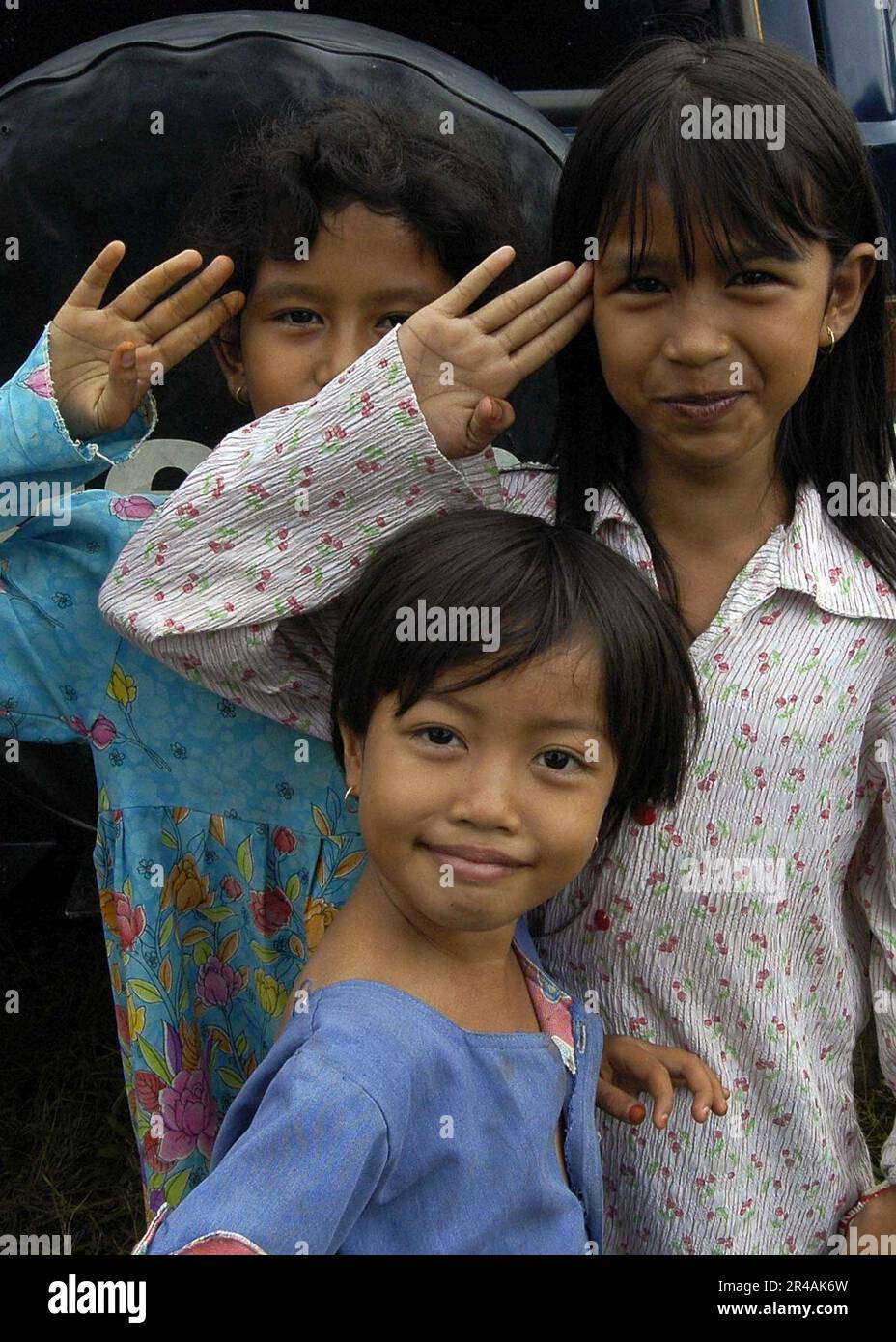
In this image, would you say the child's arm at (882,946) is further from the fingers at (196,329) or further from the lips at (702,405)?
the fingers at (196,329)

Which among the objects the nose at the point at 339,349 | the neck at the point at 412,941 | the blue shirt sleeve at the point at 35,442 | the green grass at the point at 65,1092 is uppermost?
the nose at the point at 339,349

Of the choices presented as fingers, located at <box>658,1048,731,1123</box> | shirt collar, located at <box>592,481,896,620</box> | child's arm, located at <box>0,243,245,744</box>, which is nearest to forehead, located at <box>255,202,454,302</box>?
child's arm, located at <box>0,243,245,744</box>

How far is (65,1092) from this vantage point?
2.88 m

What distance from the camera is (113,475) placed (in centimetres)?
243

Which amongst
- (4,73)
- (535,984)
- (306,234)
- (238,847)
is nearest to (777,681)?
(535,984)

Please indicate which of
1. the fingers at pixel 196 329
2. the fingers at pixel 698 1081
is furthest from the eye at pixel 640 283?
the fingers at pixel 698 1081

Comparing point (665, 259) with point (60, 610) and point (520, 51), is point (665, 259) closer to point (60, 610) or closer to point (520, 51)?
point (60, 610)

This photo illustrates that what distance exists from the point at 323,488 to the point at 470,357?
7.9 inches

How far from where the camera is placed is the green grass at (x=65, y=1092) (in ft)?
8.50

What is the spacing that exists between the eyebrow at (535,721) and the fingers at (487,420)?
0.94 feet

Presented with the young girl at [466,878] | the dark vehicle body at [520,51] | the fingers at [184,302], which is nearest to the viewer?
the young girl at [466,878]

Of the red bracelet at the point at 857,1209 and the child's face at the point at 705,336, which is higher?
the child's face at the point at 705,336

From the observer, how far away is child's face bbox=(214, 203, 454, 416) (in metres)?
1.83

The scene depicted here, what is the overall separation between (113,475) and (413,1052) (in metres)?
1.33
